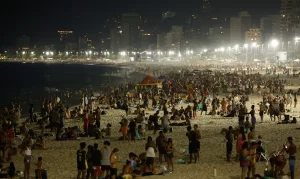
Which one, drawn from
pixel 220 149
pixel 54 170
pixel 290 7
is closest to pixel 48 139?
pixel 54 170

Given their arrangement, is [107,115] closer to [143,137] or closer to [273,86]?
[143,137]

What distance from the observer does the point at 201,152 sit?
14.8m

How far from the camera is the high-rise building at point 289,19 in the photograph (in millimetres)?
168875

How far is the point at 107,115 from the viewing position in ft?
86.2

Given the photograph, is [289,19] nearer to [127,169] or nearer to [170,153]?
[170,153]

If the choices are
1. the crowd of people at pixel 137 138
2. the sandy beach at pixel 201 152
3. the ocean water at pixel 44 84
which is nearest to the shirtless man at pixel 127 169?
the crowd of people at pixel 137 138

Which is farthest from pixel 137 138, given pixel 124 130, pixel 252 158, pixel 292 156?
pixel 292 156

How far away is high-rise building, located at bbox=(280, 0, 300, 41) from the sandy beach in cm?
15399

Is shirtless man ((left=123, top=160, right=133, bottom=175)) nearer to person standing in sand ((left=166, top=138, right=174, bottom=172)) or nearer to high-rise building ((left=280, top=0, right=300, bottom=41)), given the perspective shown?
person standing in sand ((left=166, top=138, right=174, bottom=172))

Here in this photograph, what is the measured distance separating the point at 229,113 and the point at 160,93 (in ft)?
42.7

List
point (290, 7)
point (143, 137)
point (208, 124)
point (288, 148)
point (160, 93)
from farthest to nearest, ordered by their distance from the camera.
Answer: point (290, 7)
point (160, 93)
point (208, 124)
point (143, 137)
point (288, 148)

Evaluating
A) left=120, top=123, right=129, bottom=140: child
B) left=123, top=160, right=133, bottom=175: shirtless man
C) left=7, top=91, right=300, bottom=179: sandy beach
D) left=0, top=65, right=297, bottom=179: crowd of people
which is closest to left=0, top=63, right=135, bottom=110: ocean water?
left=0, top=65, right=297, bottom=179: crowd of people

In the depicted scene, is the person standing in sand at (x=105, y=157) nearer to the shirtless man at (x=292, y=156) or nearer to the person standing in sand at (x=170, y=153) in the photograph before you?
the person standing in sand at (x=170, y=153)

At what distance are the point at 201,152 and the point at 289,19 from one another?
16983cm
